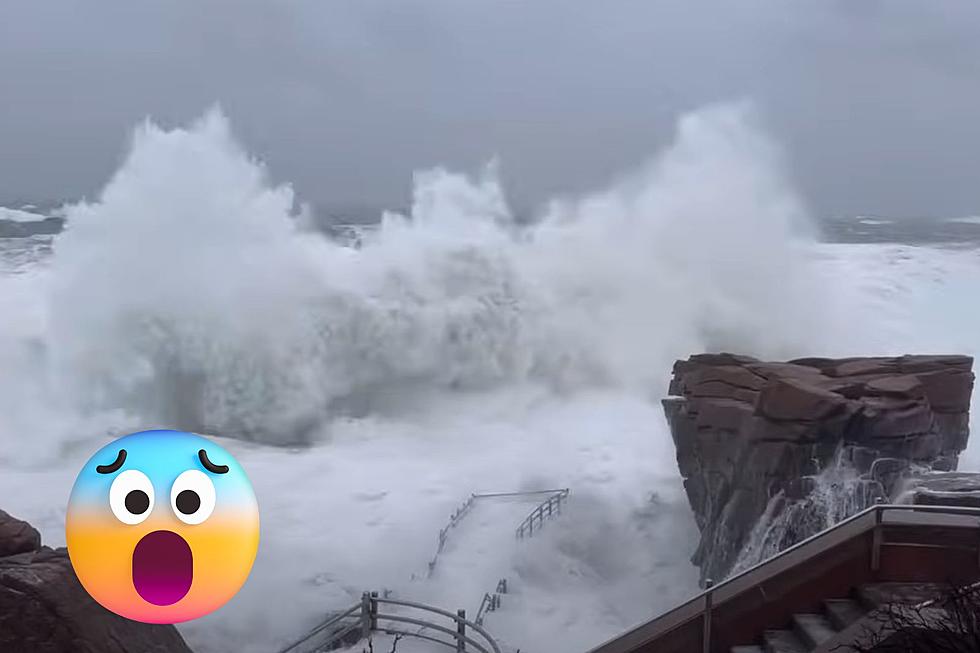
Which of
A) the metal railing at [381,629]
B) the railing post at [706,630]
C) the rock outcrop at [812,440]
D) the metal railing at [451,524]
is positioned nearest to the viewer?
the railing post at [706,630]

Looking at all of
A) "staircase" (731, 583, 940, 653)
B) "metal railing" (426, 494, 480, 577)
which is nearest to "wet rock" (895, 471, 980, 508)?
"staircase" (731, 583, 940, 653)

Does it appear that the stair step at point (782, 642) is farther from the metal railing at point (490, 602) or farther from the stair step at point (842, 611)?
the metal railing at point (490, 602)

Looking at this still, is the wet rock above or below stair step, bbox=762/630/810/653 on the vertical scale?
above

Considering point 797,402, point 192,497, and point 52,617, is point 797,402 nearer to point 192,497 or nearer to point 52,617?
point 52,617

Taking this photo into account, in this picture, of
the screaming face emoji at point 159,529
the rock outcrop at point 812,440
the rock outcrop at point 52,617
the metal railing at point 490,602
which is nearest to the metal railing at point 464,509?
the metal railing at point 490,602

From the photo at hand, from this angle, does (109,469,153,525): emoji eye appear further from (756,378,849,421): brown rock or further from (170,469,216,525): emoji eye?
(756,378,849,421): brown rock
